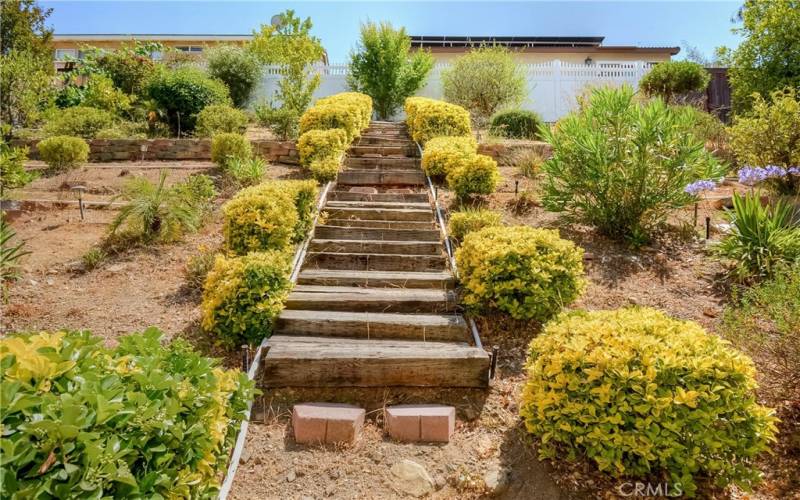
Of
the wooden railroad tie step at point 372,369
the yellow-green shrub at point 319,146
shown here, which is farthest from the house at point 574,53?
the wooden railroad tie step at point 372,369

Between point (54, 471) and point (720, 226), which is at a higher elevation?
point (720, 226)

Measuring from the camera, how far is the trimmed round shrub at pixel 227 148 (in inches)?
345

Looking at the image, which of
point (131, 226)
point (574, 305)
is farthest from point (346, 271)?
point (131, 226)

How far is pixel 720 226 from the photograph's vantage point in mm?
5750

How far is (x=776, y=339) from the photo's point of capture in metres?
3.36

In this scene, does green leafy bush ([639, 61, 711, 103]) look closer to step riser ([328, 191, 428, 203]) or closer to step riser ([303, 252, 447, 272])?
step riser ([328, 191, 428, 203])

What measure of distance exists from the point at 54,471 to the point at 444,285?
3.81 meters

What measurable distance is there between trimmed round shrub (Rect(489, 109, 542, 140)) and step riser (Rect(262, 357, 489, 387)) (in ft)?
32.3

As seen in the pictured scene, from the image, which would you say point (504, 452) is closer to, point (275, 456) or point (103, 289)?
point (275, 456)

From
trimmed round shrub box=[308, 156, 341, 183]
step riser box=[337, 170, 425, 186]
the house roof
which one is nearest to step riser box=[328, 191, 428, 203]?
trimmed round shrub box=[308, 156, 341, 183]

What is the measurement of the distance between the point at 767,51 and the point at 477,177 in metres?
8.94

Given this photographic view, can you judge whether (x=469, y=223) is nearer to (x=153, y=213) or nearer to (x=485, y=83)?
(x=153, y=213)

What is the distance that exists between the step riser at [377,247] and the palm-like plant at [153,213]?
1.66 metres

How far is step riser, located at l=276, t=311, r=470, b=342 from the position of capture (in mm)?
4098
